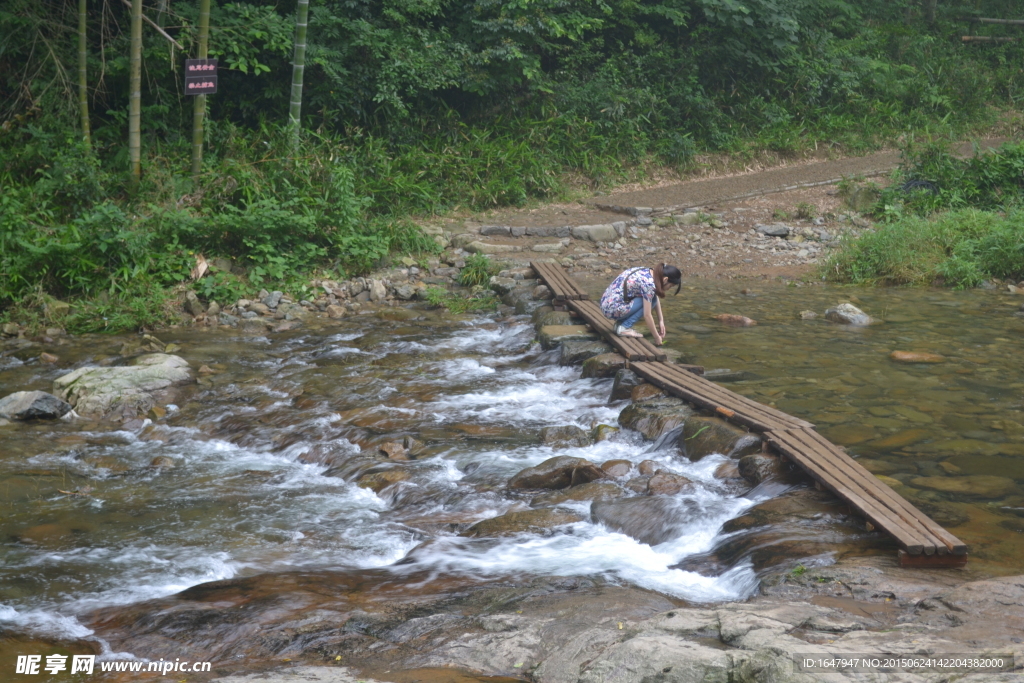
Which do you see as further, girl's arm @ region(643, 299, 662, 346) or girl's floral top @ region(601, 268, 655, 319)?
girl's floral top @ region(601, 268, 655, 319)

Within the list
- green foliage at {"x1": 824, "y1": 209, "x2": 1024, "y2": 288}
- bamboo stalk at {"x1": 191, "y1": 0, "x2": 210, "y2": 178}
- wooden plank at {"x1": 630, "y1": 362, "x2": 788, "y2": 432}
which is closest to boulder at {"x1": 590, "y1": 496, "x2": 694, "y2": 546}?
wooden plank at {"x1": 630, "y1": 362, "x2": 788, "y2": 432}

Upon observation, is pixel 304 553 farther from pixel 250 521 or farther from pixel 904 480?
pixel 904 480

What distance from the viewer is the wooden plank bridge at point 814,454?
349 cm

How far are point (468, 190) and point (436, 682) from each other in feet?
34.3

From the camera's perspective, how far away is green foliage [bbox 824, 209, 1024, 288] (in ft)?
31.7

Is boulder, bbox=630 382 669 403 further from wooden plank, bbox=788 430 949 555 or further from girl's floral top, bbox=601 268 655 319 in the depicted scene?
wooden plank, bbox=788 430 949 555

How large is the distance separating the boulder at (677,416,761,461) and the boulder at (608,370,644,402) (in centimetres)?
90

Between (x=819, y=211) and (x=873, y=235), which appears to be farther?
(x=819, y=211)

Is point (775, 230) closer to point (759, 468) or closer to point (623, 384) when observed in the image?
point (623, 384)

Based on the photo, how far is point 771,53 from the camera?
16.3 m

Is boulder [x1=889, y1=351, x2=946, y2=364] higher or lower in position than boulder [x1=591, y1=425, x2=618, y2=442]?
higher

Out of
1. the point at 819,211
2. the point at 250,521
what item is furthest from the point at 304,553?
the point at 819,211

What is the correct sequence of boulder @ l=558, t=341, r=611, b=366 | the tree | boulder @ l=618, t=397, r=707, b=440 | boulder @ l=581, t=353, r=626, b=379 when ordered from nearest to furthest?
boulder @ l=618, t=397, r=707, b=440 → boulder @ l=581, t=353, r=626, b=379 → boulder @ l=558, t=341, r=611, b=366 → the tree

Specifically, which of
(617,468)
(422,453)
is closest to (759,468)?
(617,468)
